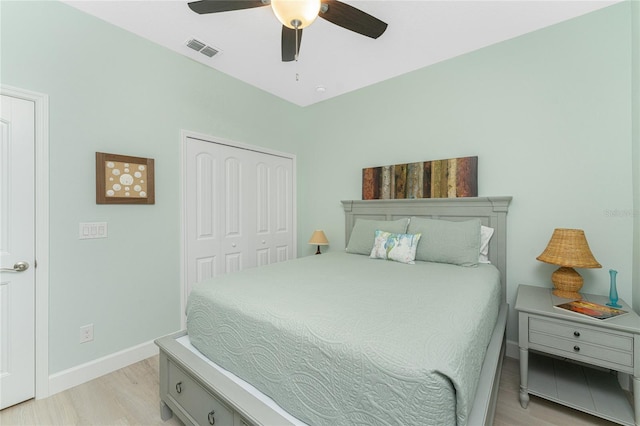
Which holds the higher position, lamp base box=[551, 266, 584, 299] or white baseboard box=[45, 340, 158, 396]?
lamp base box=[551, 266, 584, 299]

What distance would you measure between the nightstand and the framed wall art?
290 centimetres

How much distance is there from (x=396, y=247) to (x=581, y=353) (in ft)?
4.19

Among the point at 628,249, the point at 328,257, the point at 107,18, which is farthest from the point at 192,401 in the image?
the point at 628,249

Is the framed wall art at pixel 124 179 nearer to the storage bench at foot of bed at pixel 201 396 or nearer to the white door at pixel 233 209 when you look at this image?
the white door at pixel 233 209

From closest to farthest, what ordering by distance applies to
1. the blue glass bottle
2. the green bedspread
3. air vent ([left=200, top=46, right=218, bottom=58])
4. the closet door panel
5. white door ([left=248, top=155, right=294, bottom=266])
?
the green bedspread
the blue glass bottle
air vent ([left=200, top=46, right=218, bottom=58])
the closet door panel
white door ([left=248, top=155, right=294, bottom=266])

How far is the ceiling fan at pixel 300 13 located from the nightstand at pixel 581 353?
2.04m

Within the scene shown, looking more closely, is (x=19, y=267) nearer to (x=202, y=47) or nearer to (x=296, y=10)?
(x=202, y=47)

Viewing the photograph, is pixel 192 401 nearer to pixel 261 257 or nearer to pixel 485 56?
pixel 261 257

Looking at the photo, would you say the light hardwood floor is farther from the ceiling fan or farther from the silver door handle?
the ceiling fan

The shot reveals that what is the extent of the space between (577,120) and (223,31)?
2.82 meters

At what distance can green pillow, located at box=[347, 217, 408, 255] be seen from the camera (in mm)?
2664

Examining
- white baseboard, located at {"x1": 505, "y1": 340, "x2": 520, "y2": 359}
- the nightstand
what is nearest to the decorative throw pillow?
the nightstand

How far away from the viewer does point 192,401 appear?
4.62 ft

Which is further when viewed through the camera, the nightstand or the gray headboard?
the gray headboard
